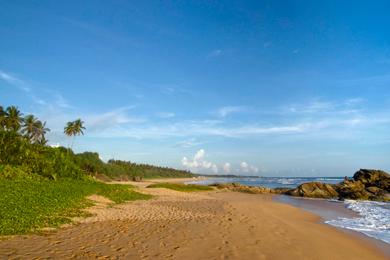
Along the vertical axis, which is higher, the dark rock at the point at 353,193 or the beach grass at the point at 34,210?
the dark rock at the point at 353,193

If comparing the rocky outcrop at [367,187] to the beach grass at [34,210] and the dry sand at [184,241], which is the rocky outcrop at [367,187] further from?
the beach grass at [34,210]

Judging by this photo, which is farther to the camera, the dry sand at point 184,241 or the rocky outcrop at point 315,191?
the rocky outcrop at point 315,191

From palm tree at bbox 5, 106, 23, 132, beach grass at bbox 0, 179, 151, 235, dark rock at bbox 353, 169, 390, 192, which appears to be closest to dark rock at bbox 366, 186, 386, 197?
dark rock at bbox 353, 169, 390, 192

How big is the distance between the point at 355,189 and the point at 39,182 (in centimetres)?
3348

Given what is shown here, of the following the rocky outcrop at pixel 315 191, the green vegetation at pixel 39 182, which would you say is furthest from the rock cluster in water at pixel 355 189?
the green vegetation at pixel 39 182

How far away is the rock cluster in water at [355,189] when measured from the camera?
3645cm

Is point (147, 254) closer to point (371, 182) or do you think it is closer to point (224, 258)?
point (224, 258)

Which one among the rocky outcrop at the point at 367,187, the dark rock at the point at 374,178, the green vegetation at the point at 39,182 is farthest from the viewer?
the dark rock at the point at 374,178

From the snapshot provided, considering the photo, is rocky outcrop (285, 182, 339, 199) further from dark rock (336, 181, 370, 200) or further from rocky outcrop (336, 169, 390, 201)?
rocky outcrop (336, 169, 390, 201)

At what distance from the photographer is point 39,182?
959 inches

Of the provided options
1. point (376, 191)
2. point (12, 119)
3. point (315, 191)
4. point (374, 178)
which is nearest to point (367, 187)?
point (376, 191)

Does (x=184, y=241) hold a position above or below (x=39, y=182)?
below

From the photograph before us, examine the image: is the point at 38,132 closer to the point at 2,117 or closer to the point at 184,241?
the point at 2,117

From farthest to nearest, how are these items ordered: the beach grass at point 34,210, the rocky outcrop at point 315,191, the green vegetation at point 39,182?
the rocky outcrop at point 315,191
the green vegetation at point 39,182
the beach grass at point 34,210
